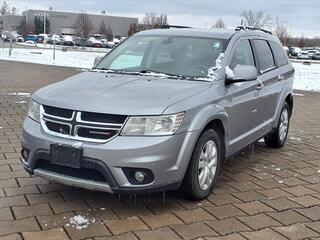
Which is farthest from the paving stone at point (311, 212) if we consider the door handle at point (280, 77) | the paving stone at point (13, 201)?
the paving stone at point (13, 201)

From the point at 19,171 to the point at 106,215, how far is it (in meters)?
1.68

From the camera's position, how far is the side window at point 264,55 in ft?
20.6

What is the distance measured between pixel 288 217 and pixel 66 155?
209cm

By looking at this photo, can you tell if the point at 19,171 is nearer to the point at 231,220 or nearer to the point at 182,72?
the point at 182,72

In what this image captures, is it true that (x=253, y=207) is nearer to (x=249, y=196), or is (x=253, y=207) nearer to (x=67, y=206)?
(x=249, y=196)

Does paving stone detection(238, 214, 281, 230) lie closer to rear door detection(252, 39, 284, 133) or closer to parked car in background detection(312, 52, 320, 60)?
rear door detection(252, 39, 284, 133)

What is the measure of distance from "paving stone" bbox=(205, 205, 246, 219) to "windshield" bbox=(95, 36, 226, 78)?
136cm

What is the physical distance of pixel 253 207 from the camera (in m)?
4.68

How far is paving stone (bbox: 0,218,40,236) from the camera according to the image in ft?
13.0

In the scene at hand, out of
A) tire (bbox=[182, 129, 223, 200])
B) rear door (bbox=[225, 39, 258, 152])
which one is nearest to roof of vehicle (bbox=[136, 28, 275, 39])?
rear door (bbox=[225, 39, 258, 152])

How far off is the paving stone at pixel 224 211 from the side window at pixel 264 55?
228cm

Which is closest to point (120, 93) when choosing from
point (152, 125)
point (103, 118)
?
point (103, 118)

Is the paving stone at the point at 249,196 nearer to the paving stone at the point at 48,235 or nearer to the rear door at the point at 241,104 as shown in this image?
the rear door at the point at 241,104

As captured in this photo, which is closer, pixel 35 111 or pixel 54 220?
pixel 54 220
